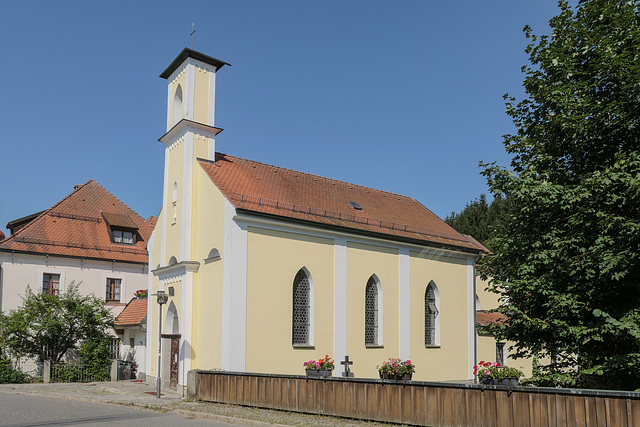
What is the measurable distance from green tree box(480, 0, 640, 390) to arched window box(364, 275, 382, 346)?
8.92 m

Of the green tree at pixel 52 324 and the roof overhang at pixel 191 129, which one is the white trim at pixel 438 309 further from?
the green tree at pixel 52 324

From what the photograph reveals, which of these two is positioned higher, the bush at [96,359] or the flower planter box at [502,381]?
the flower planter box at [502,381]

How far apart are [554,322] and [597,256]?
1.73 meters

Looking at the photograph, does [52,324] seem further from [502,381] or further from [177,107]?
[502,381]

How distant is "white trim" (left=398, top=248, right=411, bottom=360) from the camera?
23.7 meters

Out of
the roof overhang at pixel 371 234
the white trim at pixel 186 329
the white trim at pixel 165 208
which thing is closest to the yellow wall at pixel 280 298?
the roof overhang at pixel 371 234

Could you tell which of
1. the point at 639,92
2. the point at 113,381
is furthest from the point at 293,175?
the point at 639,92

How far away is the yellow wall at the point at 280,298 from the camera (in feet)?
62.5

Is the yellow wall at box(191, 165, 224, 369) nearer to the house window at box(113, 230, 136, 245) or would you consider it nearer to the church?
the church

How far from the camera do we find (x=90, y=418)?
12875 mm

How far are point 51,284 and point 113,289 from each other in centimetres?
327

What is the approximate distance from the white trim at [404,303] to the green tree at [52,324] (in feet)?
47.8

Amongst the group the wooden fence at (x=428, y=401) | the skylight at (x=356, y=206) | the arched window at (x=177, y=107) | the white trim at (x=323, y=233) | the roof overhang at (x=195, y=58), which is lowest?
the wooden fence at (x=428, y=401)

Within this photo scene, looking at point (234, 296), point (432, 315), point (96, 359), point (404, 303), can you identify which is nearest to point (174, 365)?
point (234, 296)
